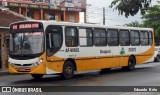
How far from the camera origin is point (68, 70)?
16.8 m

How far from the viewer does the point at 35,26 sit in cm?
1586

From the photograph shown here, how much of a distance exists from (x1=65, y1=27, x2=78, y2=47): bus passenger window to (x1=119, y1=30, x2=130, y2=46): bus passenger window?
4.38m

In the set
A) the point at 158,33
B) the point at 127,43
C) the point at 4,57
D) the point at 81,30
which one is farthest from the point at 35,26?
the point at 158,33

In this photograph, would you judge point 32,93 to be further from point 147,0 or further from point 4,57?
point 4,57

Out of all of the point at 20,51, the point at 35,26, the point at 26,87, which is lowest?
the point at 26,87

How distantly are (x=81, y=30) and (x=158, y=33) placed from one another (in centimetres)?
3557

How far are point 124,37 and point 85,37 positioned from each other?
4.03 metres

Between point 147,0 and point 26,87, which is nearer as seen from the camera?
point 147,0

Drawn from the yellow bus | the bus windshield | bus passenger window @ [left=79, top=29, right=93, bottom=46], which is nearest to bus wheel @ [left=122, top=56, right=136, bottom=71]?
the yellow bus

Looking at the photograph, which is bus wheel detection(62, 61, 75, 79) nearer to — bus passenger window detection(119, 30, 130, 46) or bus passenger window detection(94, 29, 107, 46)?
bus passenger window detection(94, 29, 107, 46)

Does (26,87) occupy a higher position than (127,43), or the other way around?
(127,43)

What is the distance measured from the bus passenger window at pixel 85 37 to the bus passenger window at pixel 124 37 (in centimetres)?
310

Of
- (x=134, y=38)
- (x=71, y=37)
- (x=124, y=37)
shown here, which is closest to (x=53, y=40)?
(x=71, y=37)

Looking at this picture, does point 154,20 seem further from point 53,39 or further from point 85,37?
point 53,39
